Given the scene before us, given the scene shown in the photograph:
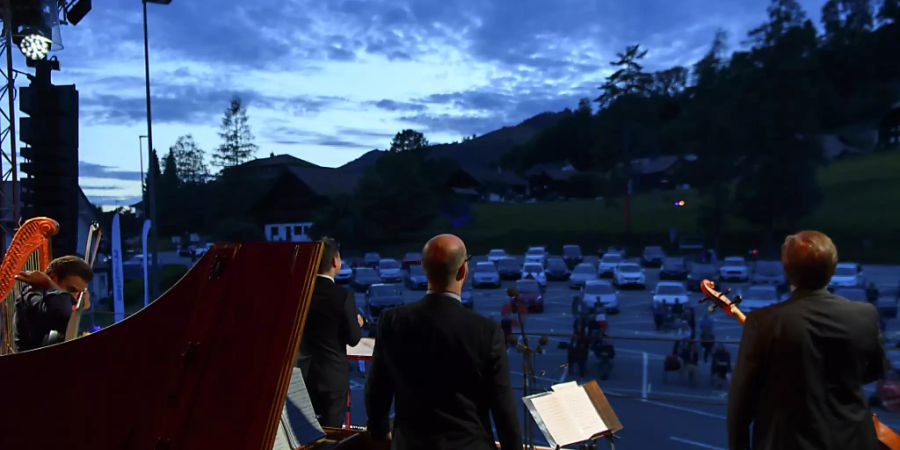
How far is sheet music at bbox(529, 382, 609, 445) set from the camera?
2.81 metres

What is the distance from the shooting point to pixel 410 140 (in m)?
52.9

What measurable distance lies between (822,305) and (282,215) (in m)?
43.3

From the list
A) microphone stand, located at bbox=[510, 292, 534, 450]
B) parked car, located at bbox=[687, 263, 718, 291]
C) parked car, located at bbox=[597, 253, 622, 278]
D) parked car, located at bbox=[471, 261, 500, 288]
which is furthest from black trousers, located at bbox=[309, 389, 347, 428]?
parked car, located at bbox=[597, 253, 622, 278]

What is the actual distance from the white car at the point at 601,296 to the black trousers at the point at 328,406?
850 inches

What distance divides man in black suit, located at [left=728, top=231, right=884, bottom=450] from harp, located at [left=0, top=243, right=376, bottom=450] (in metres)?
1.29

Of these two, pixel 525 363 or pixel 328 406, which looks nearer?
pixel 525 363

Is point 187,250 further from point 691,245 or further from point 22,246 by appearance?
point 22,246

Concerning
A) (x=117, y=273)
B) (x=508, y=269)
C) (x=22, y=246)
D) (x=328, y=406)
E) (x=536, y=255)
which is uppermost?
(x=22, y=246)

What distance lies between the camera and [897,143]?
48594 mm

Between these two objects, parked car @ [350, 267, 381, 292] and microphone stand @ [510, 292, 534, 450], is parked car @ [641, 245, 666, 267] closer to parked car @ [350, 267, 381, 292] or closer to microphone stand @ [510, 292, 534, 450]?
parked car @ [350, 267, 381, 292]

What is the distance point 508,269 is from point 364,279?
7200 mm

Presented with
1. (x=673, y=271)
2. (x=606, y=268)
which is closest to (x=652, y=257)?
(x=606, y=268)

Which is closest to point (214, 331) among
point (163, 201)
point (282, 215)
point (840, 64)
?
point (282, 215)

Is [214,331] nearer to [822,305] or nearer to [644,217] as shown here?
[822,305]
